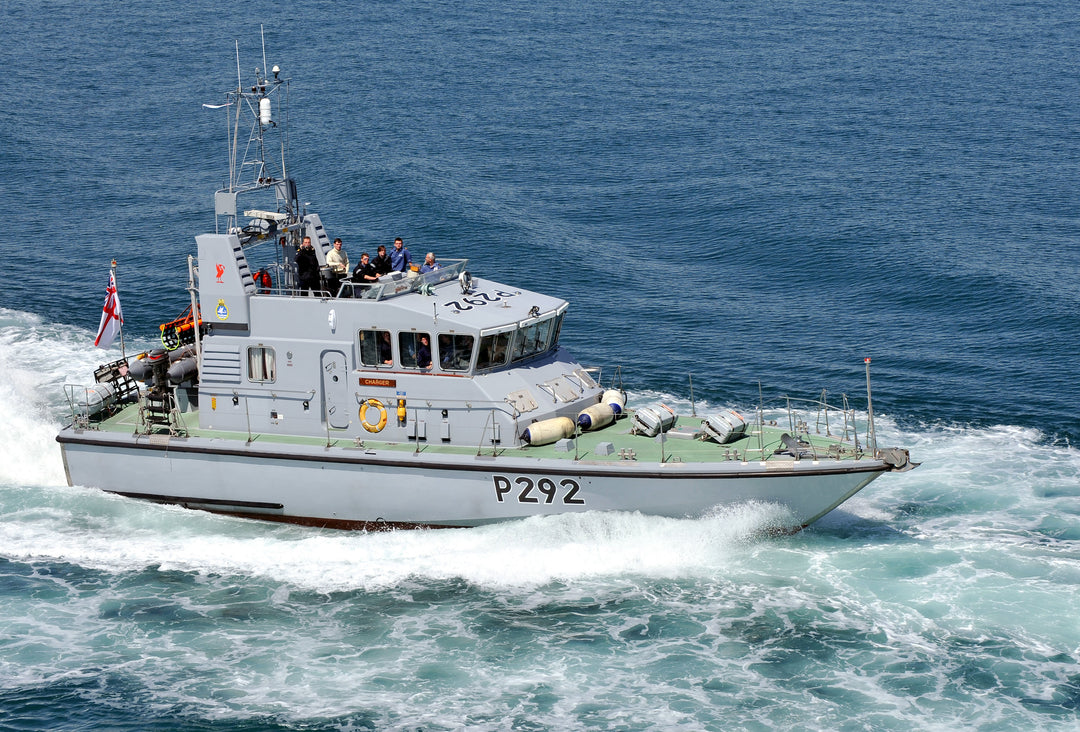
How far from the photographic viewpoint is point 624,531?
18.1 meters

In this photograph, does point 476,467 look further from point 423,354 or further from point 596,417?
point 596,417

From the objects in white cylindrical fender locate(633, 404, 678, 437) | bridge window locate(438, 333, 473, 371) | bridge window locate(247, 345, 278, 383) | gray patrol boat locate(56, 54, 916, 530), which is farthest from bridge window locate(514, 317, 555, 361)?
bridge window locate(247, 345, 278, 383)

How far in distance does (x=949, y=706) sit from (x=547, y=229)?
2051 cm

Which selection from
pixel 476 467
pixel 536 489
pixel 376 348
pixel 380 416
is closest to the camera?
pixel 476 467

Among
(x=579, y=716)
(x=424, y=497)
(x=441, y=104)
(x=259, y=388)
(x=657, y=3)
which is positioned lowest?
(x=579, y=716)

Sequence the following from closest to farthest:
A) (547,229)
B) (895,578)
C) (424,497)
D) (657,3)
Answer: (895,578) < (424,497) < (547,229) < (657,3)

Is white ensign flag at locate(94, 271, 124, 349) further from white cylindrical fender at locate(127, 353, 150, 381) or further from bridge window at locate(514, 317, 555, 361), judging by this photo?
bridge window at locate(514, 317, 555, 361)

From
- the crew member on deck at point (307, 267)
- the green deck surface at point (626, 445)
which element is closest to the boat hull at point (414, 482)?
the green deck surface at point (626, 445)

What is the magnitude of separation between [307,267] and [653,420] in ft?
19.0

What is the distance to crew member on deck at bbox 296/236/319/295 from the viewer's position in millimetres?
19109

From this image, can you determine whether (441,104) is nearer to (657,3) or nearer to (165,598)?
(657,3)

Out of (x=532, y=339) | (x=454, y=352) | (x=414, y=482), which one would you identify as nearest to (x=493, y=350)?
(x=454, y=352)

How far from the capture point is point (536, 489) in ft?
59.8

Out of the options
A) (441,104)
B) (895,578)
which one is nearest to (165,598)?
(895,578)
